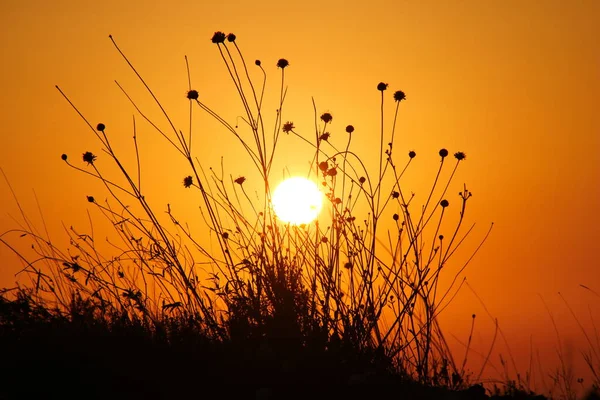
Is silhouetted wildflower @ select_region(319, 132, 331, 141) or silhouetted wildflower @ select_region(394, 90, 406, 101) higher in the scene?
silhouetted wildflower @ select_region(394, 90, 406, 101)

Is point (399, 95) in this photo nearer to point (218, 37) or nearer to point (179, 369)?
point (218, 37)

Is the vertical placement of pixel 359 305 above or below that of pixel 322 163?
below

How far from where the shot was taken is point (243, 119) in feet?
12.3

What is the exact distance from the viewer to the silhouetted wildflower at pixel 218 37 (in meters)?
3.55

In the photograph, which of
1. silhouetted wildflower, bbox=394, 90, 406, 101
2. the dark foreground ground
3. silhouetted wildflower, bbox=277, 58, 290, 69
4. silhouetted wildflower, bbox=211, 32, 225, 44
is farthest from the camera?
silhouetted wildflower, bbox=394, 90, 406, 101

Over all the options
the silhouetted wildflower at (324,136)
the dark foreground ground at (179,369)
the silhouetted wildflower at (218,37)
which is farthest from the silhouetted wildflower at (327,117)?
the dark foreground ground at (179,369)

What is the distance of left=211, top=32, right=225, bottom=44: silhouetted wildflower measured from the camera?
355 cm

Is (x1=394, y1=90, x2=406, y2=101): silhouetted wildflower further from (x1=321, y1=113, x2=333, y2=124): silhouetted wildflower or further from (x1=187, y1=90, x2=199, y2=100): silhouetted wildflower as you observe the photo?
(x1=187, y1=90, x2=199, y2=100): silhouetted wildflower

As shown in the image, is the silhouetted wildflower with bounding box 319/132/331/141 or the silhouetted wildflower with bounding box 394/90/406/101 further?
the silhouetted wildflower with bounding box 394/90/406/101

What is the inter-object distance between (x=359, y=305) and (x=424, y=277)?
0.38 m

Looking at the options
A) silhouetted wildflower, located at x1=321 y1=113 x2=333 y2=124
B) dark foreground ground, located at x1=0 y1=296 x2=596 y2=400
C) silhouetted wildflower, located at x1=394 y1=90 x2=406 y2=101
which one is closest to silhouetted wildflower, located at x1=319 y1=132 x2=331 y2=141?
silhouetted wildflower, located at x1=321 y1=113 x2=333 y2=124

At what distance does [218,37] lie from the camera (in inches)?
140

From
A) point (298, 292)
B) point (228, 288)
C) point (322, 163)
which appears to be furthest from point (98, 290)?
point (322, 163)

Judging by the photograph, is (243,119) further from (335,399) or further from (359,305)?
(335,399)
